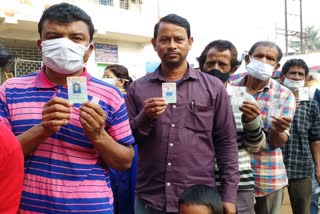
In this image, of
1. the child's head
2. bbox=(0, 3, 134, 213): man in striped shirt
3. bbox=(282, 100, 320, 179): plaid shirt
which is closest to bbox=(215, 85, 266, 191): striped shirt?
the child's head

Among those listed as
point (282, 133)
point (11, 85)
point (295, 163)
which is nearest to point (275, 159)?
point (282, 133)

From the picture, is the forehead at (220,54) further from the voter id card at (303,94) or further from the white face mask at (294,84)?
the white face mask at (294,84)

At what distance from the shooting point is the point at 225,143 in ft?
8.32

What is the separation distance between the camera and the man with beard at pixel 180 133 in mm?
2459

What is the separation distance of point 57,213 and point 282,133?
6.25ft

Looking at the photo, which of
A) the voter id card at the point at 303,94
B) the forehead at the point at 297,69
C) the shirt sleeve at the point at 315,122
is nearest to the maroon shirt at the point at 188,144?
the voter id card at the point at 303,94

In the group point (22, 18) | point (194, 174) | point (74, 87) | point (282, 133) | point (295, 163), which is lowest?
point (295, 163)

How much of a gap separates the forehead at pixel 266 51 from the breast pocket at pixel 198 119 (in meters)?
1.15

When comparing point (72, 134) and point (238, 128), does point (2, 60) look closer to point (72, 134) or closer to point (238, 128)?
point (72, 134)

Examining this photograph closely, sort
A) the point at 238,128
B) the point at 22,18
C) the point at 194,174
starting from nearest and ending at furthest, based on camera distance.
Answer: the point at 194,174, the point at 238,128, the point at 22,18

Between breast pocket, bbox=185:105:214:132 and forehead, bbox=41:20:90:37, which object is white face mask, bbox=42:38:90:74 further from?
breast pocket, bbox=185:105:214:132

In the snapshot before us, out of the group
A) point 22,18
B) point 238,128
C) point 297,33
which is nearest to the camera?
point 238,128

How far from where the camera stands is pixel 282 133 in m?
2.98

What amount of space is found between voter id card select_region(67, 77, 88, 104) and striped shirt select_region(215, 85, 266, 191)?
4.26 feet
